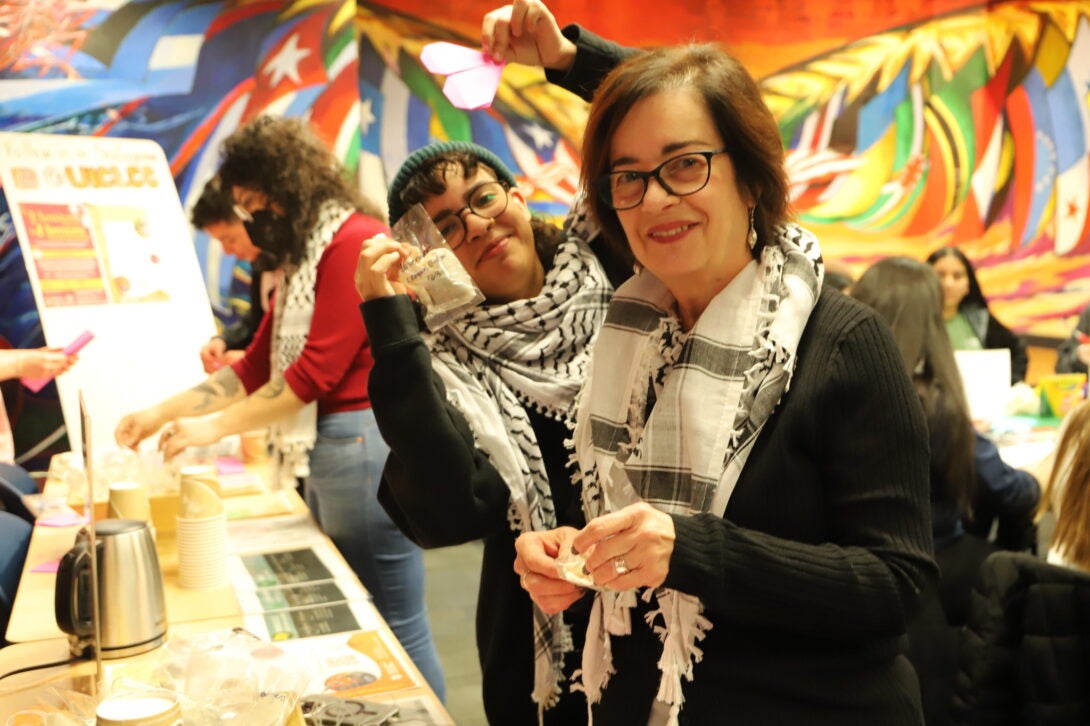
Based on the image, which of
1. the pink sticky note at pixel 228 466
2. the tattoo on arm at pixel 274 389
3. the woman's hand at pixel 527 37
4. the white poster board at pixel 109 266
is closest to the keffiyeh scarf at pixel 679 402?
the woman's hand at pixel 527 37

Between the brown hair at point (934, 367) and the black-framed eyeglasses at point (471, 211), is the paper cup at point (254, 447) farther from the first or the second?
the brown hair at point (934, 367)

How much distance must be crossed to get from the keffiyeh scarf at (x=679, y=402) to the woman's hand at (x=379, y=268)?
0.35 metres

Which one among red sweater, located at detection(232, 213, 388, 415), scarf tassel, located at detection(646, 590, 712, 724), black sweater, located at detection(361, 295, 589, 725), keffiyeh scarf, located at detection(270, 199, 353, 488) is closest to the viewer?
scarf tassel, located at detection(646, 590, 712, 724)

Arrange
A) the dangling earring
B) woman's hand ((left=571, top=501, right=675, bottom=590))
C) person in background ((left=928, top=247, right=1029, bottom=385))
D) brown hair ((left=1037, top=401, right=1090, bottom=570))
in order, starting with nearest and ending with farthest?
woman's hand ((left=571, top=501, right=675, bottom=590)), the dangling earring, brown hair ((left=1037, top=401, right=1090, bottom=570)), person in background ((left=928, top=247, right=1029, bottom=385))

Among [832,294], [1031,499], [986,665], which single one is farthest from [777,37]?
[832,294]

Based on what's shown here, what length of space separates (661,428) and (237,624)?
1.03 meters

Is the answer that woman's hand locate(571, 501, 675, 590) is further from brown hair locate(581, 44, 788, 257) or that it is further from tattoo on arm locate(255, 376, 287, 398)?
tattoo on arm locate(255, 376, 287, 398)

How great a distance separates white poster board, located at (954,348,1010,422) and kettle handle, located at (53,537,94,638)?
3.05m

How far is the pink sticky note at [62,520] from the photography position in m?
2.53

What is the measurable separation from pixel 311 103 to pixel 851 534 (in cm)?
401

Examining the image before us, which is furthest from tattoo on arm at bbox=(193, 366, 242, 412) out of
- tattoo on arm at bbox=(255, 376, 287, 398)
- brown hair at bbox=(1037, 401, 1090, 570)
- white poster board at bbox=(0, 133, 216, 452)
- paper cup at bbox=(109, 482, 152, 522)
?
brown hair at bbox=(1037, 401, 1090, 570)

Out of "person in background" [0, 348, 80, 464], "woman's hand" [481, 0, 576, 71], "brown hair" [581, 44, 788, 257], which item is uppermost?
"woman's hand" [481, 0, 576, 71]

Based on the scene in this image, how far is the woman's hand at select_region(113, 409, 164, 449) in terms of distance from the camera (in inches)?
103

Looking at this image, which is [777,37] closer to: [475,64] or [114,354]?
[114,354]
